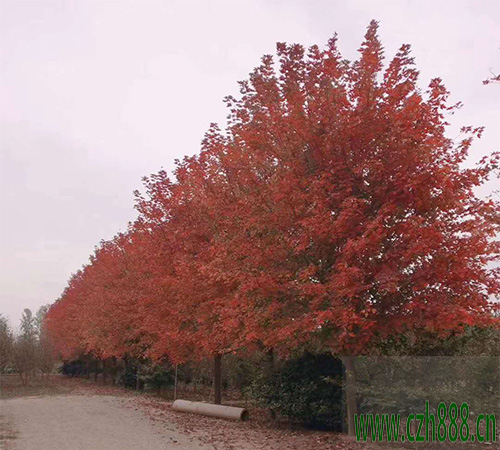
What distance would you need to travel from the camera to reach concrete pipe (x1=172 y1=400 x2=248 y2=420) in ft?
47.6

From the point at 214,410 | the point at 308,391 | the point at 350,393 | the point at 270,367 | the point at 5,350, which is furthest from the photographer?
the point at 5,350

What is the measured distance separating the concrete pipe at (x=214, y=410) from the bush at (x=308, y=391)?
1.13m

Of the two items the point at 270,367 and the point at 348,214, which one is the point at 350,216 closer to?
the point at 348,214

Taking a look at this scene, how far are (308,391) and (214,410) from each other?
4.25m

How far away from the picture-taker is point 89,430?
12.3 m

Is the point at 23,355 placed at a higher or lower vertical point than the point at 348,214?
lower

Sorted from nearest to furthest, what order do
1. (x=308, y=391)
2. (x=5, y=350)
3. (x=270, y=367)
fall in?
(x=308, y=391) < (x=270, y=367) < (x=5, y=350)

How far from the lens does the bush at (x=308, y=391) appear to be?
38.9 feet

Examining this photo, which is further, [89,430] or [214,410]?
[214,410]

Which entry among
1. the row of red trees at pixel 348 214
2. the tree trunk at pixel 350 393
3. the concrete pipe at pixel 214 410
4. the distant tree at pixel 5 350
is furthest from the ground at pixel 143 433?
the distant tree at pixel 5 350

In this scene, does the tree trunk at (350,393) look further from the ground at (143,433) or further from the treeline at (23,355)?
the treeline at (23,355)

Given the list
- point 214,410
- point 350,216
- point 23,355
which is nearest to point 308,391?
point 214,410

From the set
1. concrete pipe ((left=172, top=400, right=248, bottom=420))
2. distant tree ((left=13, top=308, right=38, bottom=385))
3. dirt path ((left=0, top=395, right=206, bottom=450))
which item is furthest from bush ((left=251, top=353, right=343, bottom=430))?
distant tree ((left=13, top=308, right=38, bottom=385))

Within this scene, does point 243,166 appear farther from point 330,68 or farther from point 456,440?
point 456,440
